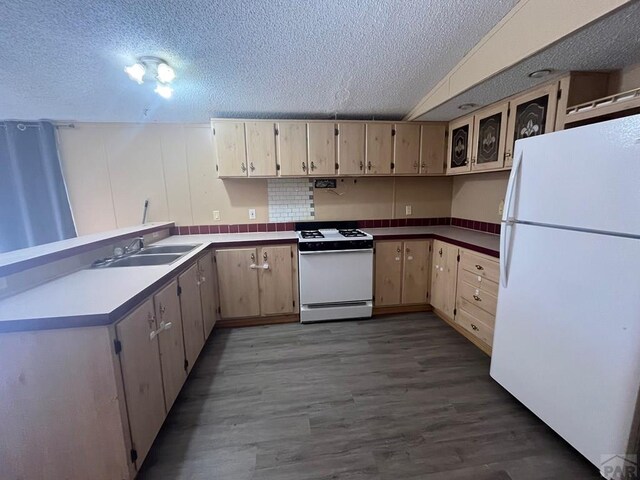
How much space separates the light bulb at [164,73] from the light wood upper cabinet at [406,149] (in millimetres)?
2214

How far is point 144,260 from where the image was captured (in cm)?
219

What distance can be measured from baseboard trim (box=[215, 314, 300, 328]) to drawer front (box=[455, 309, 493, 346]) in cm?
164

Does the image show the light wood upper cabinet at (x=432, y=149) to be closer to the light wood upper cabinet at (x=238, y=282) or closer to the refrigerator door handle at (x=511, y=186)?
the refrigerator door handle at (x=511, y=186)

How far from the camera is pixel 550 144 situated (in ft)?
4.80

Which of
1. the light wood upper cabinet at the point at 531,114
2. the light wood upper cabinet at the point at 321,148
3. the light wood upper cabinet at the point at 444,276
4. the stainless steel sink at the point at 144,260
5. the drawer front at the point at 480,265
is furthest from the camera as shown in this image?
the light wood upper cabinet at the point at 321,148

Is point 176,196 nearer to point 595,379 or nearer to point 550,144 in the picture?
point 550,144

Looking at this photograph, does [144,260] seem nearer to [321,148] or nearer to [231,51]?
[231,51]

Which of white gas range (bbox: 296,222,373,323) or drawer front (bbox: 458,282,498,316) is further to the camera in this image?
white gas range (bbox: 296,222,373,323)

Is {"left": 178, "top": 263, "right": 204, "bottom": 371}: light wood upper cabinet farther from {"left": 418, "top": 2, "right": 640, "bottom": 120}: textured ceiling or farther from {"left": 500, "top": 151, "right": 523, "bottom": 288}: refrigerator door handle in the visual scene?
{"left": 418, "top": 2, "right": 640, "bottom": 120}: textured ceiling

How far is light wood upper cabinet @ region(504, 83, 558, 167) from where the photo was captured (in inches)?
75.8

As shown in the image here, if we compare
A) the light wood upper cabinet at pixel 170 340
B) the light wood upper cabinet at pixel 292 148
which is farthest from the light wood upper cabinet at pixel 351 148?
the light wood upper cabinet at pixel 170 340

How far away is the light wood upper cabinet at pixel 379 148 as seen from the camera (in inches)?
120

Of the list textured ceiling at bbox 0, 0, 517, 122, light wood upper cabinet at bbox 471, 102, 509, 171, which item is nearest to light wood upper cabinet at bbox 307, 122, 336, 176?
textured ceiling at bbox 0, 0, 517, 122

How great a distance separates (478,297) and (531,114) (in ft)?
4.91
